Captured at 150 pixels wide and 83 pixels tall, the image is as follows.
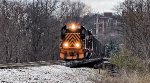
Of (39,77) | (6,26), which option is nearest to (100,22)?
(6,26)

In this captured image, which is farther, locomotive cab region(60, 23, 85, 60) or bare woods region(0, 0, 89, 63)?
bare woods region(0, 0, 89, 63)

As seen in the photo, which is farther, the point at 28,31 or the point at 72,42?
the point at 28,31

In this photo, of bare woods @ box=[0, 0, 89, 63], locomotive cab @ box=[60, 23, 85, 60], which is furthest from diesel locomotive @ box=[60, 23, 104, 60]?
bare woods @ box=[0, 0, 89, 63]

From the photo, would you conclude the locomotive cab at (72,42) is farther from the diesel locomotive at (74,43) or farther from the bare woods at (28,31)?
the bare woods at (28,31)

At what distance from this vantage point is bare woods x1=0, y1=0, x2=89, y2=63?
4659 centimetres

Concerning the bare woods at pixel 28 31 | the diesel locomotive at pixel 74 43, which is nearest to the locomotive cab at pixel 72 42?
the diesel locomotive at pixel 74 43

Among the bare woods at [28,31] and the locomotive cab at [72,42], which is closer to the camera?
the locomotive cab at [72,42]

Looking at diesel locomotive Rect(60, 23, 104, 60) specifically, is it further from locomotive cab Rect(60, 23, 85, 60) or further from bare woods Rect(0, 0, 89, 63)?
bare woods Rect(0, 0, 89, 63)

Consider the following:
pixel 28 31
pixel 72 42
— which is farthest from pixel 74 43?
pixel 28 31

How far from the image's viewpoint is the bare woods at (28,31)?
153 feet

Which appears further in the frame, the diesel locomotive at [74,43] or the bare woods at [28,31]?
the bare woods at [28,31]

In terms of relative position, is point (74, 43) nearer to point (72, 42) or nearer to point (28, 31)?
point (72, 42)

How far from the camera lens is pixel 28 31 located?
54.8 meters

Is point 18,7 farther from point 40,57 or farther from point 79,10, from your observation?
point 79,10
